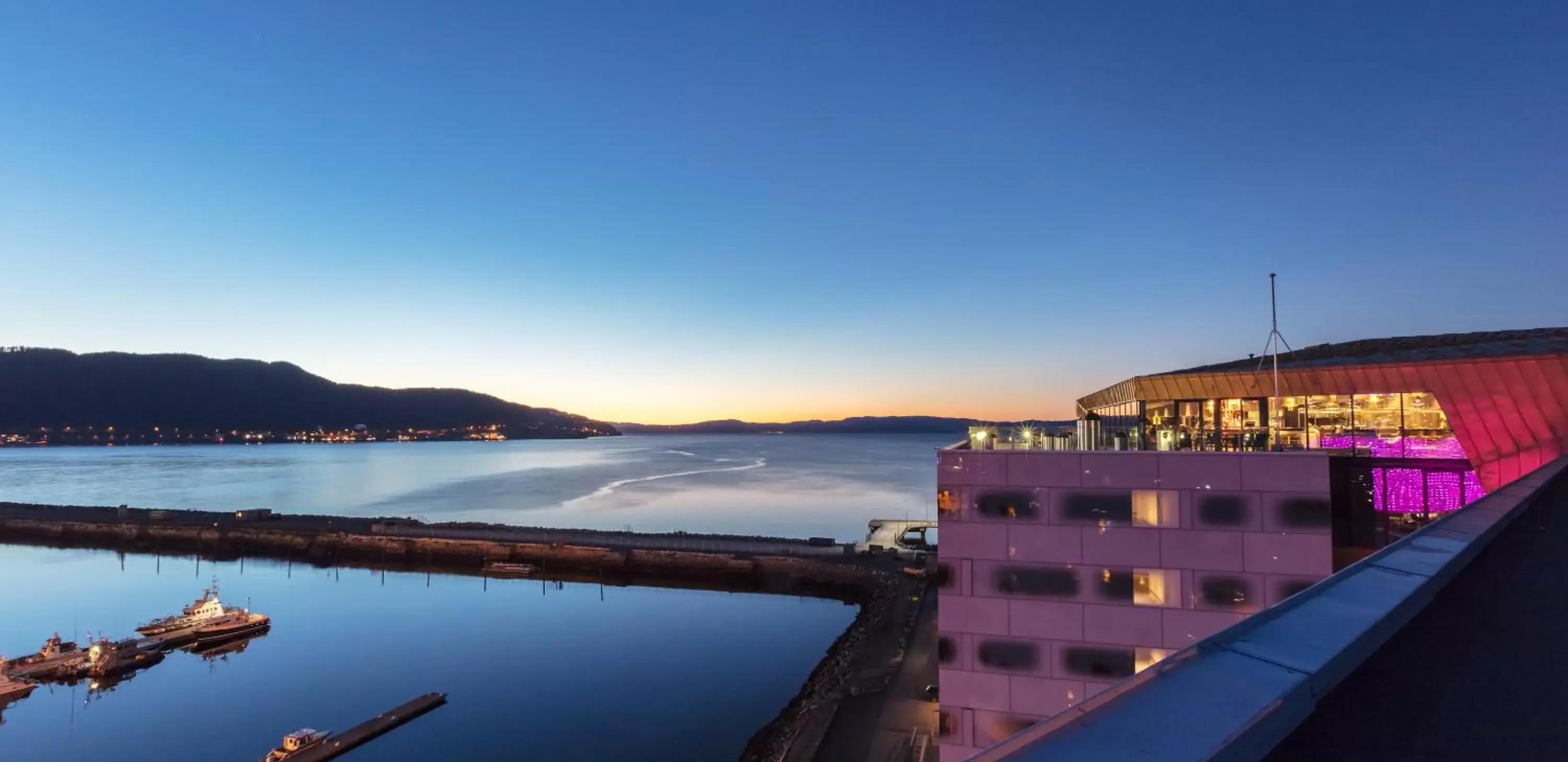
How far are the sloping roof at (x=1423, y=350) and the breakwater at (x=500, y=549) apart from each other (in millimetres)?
26322

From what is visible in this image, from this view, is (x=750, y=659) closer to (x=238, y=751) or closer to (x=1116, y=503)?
(x=238, y=751)

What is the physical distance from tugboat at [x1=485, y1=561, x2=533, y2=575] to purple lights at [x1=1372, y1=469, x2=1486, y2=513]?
70.8 m

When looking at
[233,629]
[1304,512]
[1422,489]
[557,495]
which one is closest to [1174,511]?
[1304,512]

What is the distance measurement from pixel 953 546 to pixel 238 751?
130ft

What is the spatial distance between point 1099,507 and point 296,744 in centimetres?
3852

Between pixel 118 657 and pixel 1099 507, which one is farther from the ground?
pixel 1099 507

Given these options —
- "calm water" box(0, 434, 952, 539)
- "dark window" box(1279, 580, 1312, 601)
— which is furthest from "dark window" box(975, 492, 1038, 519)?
"calm water" box(0, 434, 952, 539)

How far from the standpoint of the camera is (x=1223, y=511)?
19625 mm

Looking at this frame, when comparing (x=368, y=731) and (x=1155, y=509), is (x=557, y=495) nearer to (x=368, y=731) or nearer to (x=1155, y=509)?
(x=368, y=731)

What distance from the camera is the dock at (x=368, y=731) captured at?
33562mm

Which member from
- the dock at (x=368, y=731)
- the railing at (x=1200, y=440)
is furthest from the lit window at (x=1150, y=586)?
the dock at (x=368, y=731)

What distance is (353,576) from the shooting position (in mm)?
74875

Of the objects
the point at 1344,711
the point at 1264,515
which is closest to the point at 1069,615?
the point at 1264,515

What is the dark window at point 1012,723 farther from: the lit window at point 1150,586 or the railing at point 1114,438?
the railing at point 1114,438
